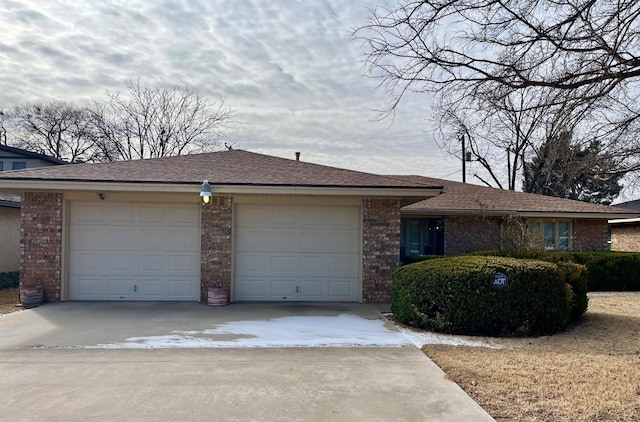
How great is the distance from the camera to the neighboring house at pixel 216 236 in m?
10.4

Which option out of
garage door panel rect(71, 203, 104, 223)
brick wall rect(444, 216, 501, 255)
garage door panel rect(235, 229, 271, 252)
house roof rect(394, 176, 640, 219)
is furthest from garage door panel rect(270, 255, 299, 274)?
brick wall rect(444, 216, 501, 255)

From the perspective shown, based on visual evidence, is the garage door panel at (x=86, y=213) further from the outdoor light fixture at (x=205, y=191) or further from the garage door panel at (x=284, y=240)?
the garage door panel at (x=284, y=240)

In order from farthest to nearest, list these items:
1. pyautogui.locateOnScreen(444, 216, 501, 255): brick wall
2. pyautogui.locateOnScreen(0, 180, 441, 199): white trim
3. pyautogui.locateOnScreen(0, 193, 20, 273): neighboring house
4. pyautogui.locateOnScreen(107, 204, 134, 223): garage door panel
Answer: pyautogui.locateOnScreen(444, 216, 501, 255): brick wall, pyautogui.locateOnScreen(0, 193, 20, 273): neighboring house, pyautogui.locateOnScreen(107, 204, 134, 223): garage door panel, pyautogui.locateOnScreen(0, 180, 441, 199): white trim

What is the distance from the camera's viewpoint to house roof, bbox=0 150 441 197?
32.4 feet

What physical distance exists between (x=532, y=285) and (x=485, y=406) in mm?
3732

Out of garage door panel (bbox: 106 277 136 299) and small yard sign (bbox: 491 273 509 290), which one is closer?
small yard sign (bbox: 491 273 509 290)

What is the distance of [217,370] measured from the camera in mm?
5750

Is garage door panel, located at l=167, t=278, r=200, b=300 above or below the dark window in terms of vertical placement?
below

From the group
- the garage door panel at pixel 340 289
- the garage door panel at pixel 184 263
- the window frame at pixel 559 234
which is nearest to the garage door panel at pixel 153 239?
the garage door panel at pixel 184 263

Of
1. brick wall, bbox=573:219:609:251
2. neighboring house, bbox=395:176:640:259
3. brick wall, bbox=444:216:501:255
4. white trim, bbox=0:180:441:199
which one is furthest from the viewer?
brick wall, bbox=573:219:609:251

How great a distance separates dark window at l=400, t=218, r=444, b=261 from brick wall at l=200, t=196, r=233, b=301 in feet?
27.3

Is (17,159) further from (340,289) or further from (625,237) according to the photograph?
(625,237)

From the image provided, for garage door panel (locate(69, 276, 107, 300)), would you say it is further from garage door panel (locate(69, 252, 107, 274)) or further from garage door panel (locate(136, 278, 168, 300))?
garage door panel (locate(136, 278, 168, 300))

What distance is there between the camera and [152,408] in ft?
15.0
